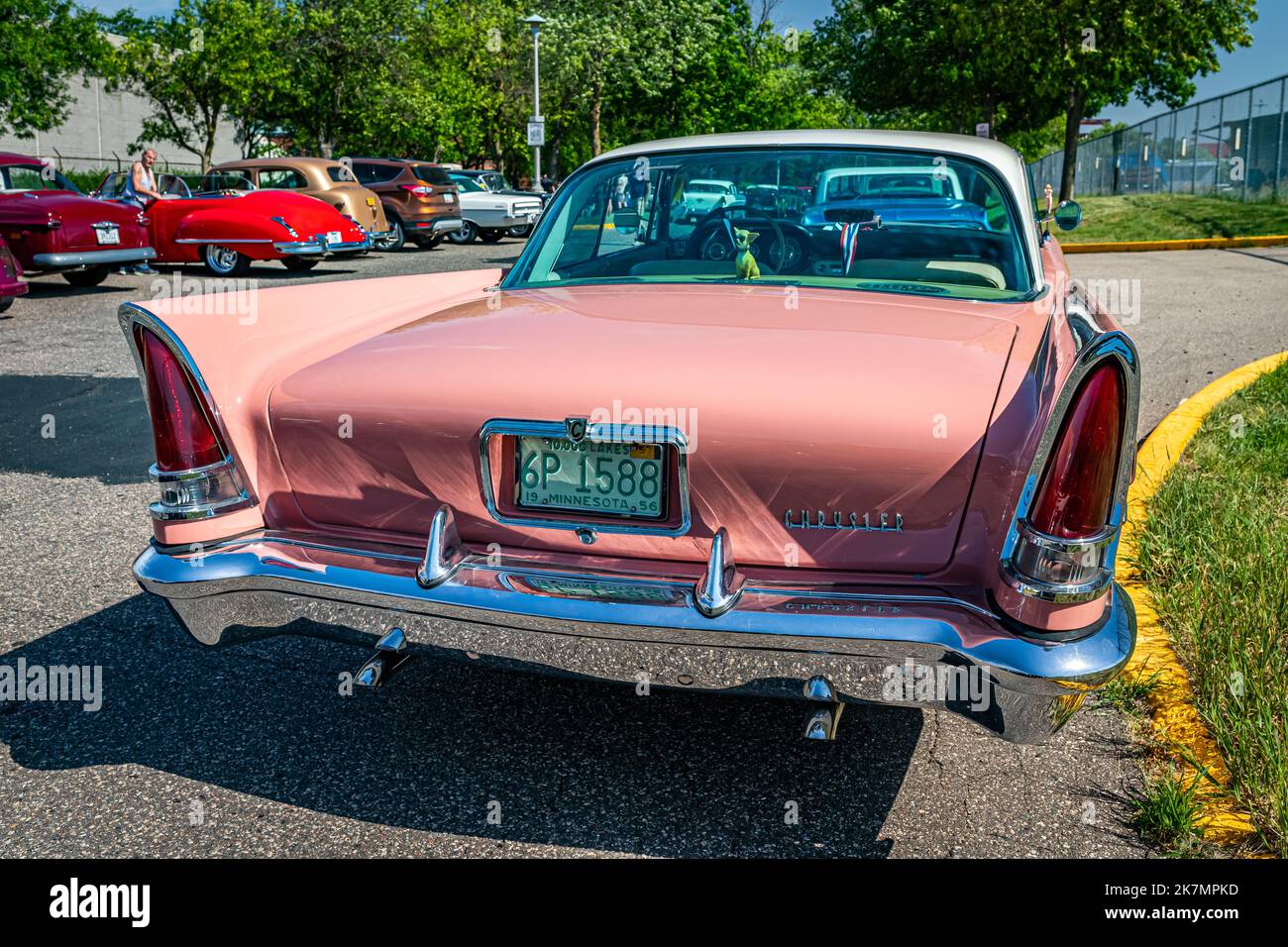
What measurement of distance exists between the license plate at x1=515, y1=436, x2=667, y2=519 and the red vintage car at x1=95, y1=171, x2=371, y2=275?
44.8ft

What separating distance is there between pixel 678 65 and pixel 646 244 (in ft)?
121

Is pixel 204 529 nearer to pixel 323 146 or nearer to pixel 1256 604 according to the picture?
pixel 1256 604

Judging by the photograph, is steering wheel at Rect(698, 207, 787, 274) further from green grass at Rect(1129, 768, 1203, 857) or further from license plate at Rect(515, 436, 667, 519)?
green grass at Rect(1129, 768, 1203, 857)

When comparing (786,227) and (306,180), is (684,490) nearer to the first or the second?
(786,227)

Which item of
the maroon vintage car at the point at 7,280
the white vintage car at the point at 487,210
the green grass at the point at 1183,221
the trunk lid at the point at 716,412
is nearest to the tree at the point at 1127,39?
the green grass at the point at 1183,221

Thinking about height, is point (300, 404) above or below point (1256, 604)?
above

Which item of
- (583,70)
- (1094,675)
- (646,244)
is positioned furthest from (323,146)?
(1094,675)

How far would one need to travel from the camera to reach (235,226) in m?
15.1

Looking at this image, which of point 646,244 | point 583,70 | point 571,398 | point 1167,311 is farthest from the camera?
point 583,70

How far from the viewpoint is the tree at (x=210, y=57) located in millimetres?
30812

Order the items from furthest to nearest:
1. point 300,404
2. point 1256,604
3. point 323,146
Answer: point 323,146 → point 1256,604 → point 300,404

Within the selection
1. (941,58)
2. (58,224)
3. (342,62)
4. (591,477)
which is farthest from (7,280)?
(941,58)

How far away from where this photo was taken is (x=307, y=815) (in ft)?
9.16

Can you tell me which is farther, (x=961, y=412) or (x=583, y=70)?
(x=583, y=70)
